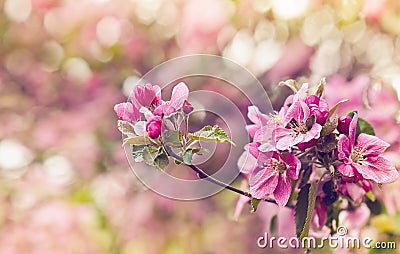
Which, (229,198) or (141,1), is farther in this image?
(141,1)

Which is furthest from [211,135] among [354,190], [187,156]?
[354,190]

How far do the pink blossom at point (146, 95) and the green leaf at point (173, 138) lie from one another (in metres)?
0.03

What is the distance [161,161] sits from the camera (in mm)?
352

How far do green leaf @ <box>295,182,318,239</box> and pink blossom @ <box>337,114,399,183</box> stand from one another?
0.03 meters

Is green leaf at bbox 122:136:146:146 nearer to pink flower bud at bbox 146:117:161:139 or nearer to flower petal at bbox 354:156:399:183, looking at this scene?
pink flower bud at bbox 146:117:161:139

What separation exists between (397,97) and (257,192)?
333 mm

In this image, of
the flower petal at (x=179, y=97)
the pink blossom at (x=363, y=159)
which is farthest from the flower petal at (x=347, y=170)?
the flower petal at (x=179, y=97)

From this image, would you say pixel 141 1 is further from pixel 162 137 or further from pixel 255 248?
pixel 162 137

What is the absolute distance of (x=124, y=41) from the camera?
925 mm

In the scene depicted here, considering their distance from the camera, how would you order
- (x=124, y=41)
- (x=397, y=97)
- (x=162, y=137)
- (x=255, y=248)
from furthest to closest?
(x=124, y=41), (x=255, y=248), (x=397, y=97), (x=162, y=137)

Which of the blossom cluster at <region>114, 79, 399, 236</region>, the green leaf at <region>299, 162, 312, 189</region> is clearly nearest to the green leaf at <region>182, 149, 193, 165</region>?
the blossom cluster at <region>114, 79, 399, 236</region>

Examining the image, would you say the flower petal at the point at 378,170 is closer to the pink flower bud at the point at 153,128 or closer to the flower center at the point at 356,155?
the flower center at the point at 356,155

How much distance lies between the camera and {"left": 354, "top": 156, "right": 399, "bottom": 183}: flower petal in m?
0.37

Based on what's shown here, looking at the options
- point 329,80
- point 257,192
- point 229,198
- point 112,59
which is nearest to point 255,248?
point 229,198
